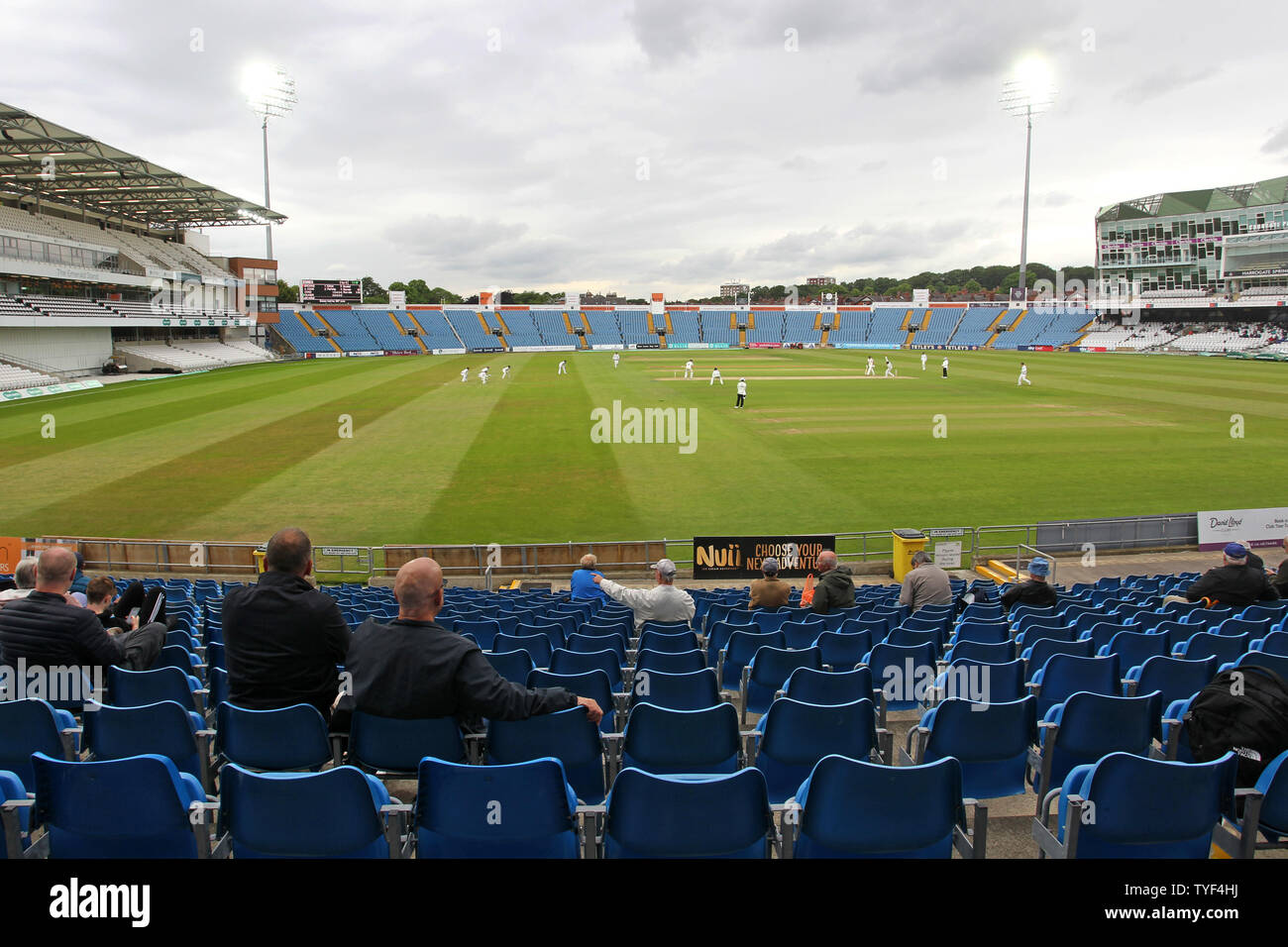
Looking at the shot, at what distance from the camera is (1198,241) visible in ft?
317

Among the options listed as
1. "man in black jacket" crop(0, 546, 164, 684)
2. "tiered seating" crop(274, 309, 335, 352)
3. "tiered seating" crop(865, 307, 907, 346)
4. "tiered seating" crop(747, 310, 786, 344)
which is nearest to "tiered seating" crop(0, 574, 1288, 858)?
"man in black jacket" crop(0, 546, 164, 684)

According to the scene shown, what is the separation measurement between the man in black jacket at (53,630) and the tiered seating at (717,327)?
10033 centimetres

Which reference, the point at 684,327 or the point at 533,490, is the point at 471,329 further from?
the point at 533,490

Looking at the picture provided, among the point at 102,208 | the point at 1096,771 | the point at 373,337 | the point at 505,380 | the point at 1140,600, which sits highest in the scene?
the point at 102,208

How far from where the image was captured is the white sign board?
628 inches

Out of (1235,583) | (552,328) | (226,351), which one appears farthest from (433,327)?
(1235,583)

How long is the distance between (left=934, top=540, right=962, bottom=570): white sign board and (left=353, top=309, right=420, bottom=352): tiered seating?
8494 centimetres

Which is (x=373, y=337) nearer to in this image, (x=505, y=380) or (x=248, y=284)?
(x=248, y=284)

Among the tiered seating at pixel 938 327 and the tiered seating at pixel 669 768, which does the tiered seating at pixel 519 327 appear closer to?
the tiered seating at pixel 938 327

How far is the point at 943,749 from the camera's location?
14.8 ft

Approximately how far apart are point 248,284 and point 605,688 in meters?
97.4

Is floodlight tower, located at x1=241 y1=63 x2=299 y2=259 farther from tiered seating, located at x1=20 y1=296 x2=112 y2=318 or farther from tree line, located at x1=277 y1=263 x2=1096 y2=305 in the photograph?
tree line, located at x1=277 y1=263 x2=1096 y2=305

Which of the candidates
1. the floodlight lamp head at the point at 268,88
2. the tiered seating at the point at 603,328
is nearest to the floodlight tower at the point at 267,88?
the floodlight lamp head at the point at 268,88
